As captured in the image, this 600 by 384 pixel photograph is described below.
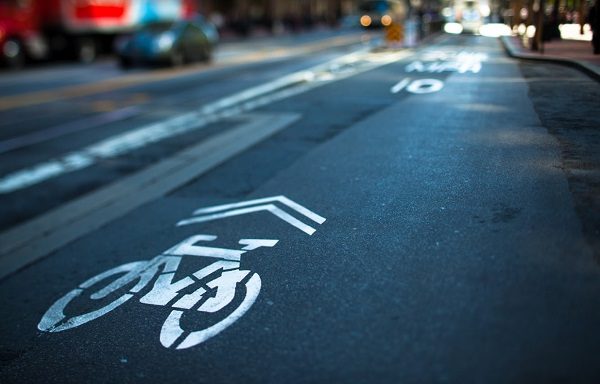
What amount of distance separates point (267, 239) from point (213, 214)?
1.56 meters

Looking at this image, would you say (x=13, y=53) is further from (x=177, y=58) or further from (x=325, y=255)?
(x=325, y=255)

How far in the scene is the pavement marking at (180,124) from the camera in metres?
10.4

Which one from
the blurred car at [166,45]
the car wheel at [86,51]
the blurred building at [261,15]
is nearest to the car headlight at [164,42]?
the blurred car at [166,45]

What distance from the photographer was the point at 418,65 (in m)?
15.0

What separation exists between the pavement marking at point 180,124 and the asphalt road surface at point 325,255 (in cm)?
16

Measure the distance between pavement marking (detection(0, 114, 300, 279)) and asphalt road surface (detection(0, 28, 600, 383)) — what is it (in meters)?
0.04

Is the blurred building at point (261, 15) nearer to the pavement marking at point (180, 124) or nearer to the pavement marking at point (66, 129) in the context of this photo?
the pavement marking at point (180, 124)

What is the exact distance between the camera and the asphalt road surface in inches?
134

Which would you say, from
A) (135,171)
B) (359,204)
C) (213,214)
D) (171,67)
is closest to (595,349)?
(359,204)

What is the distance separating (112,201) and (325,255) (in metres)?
4.43

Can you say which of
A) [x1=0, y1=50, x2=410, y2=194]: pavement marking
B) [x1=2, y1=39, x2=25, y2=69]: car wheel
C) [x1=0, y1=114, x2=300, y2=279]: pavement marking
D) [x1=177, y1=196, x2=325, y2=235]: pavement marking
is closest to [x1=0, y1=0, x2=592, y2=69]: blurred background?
[x1=2, y1=39, x2=25, y2=69]: car wheel

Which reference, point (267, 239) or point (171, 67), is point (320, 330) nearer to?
point (267, 239)

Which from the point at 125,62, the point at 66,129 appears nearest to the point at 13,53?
the point at 125,62

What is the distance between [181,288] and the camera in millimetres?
4703
